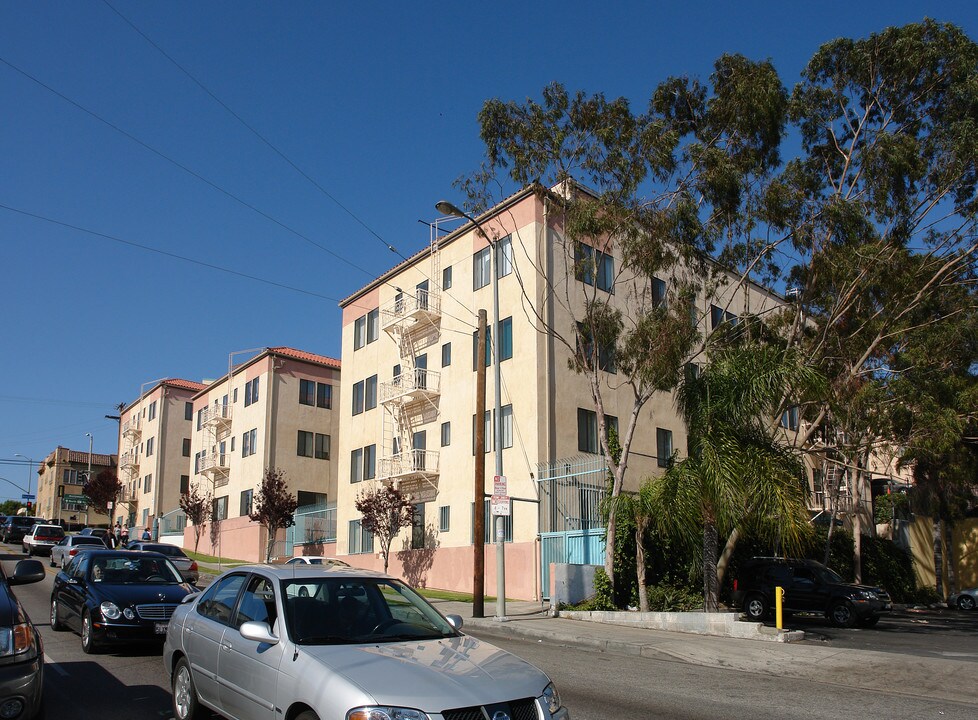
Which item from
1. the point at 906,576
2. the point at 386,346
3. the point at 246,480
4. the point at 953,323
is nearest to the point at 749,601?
the point at 953,323

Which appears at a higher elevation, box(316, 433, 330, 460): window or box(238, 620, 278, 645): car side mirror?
box(316, 433, 330, 460): window

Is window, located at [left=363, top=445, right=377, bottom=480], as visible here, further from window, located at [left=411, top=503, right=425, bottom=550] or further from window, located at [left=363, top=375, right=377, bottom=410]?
window, located at [left=411, top=503, right=425, bottom=550]

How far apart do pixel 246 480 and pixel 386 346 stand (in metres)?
14.6

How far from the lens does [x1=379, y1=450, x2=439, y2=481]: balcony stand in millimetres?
31438

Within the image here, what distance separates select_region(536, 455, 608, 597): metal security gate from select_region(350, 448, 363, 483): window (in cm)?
1256

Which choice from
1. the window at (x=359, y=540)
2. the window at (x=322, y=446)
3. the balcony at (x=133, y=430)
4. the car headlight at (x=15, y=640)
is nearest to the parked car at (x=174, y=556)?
the window at (x=359, y=540)

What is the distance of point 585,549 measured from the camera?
23.5m

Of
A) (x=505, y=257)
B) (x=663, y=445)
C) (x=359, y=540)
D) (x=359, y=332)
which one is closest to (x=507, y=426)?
(x=505, y=257)

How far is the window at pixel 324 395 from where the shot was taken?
152 ft

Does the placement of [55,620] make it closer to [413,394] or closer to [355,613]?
[355,613]

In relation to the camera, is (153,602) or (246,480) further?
(246,480)

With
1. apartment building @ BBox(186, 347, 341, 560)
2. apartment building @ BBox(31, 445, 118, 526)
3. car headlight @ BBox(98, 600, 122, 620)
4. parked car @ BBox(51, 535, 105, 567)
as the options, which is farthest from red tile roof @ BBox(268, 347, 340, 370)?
apartment building @ BBox(31, 445, 118, 526)

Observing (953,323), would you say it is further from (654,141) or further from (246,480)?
(246,480)

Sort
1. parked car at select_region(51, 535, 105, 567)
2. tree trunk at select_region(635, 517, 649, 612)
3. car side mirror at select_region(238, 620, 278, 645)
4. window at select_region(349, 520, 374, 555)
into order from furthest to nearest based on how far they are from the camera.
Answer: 1. window at select_region(349, 520, 374, 555)
2. parked car at select_region(51, 535, 105, 567)
3. tree trunk at select_region(635, 517, 649, 612)
4. car side mirror at select_region(238, 620, 278, 645)
